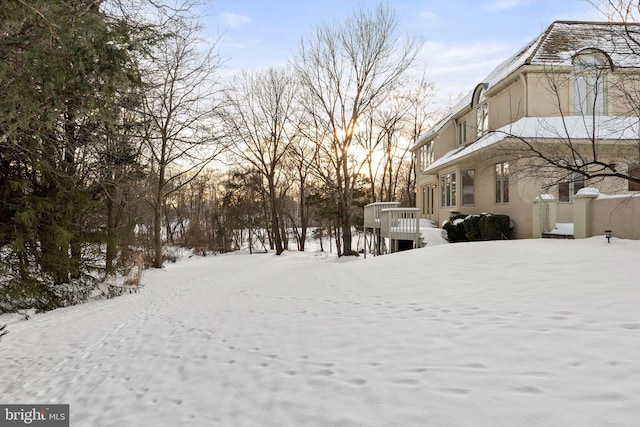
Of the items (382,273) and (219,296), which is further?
(219,296)

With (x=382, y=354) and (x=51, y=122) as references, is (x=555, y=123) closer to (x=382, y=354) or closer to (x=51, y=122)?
(x=382, y=354)

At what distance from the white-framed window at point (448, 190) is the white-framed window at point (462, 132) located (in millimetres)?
1885

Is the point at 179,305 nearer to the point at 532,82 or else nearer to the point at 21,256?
the point at 21,256

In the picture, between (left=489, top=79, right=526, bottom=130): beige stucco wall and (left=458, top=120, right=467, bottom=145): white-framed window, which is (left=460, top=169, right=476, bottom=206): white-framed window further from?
(left=458, top=120, right=467, bottom=145): white-framed window

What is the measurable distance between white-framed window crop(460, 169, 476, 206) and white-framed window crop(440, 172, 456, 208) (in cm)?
90

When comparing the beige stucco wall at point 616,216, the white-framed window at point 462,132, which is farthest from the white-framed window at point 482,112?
the beige stucco wall at point 616,216

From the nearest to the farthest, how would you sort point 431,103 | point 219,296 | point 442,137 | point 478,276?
1. point 478,276
2. point 219,296
3. point 442,137
4. point 431,103

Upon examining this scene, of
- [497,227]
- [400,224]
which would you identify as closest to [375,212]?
[400,224]

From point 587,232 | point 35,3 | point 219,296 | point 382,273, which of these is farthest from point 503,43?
point 35,3

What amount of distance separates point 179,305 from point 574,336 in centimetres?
733

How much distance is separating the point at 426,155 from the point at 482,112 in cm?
693

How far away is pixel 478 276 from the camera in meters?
5.90

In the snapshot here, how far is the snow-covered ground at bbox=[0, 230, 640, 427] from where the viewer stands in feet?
7.98

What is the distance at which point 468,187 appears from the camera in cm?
1473
